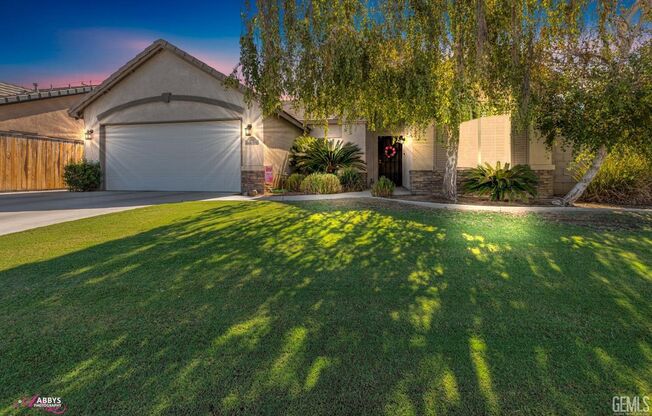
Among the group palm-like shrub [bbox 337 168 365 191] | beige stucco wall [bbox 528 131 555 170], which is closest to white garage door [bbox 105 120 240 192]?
palm-like shrub [bbox 337 168 365 191]

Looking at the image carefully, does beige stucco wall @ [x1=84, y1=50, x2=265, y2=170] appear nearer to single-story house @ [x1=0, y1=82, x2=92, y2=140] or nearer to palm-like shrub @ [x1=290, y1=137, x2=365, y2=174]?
palm-like shrub @ [x1=290, y1=137, x2=365, y2=174]

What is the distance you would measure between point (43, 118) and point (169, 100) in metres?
6.93

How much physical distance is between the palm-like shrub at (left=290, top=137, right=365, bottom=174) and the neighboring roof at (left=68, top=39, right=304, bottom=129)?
4.34 ft

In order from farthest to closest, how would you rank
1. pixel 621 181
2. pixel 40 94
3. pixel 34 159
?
Result: pixel 40 94
pixel 34 159
pixel 621 181

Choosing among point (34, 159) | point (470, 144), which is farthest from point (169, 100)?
point (470, 144)

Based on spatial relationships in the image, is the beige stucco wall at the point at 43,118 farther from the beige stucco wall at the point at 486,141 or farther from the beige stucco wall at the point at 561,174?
the beige stucco wall at the point at 561,174

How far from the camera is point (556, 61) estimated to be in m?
8.84

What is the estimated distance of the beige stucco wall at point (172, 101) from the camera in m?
13.7

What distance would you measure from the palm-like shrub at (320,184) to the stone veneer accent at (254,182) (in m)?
1.51

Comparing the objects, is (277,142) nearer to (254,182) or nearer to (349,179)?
(254,182)

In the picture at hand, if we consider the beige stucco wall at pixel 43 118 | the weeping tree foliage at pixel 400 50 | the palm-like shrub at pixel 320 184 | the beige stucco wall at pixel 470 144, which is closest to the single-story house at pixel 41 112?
the beige stucco wall at pixel 43 118

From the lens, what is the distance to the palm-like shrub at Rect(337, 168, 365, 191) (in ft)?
47.2

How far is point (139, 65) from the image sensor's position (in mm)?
14891
